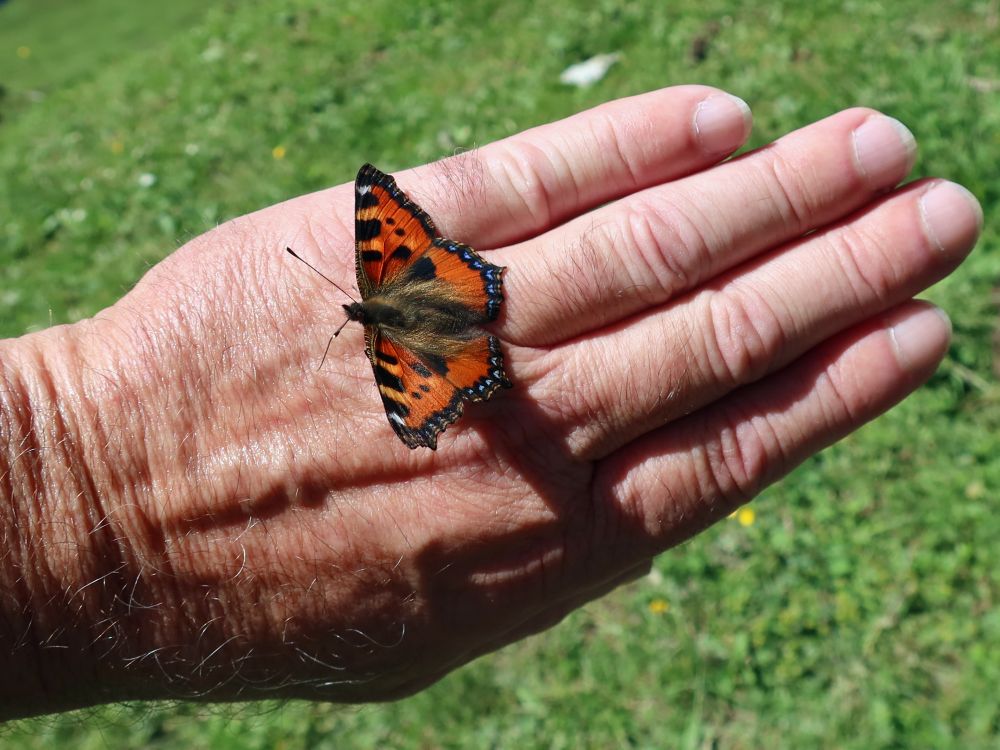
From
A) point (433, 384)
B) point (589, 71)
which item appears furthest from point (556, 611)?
point (589, 71)

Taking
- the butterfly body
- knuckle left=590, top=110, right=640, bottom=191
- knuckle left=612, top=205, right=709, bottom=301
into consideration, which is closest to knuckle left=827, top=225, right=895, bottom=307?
knuckle left=612, top=205, right=709, bottom=301

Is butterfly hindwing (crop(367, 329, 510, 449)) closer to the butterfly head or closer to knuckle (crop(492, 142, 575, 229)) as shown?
the butterfly head

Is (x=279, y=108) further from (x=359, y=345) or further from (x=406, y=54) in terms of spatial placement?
(x=359, y=345)

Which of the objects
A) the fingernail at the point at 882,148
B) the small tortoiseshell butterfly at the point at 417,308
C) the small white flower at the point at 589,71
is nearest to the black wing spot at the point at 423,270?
the small tortoiseshell butterfly at the point at 417,308

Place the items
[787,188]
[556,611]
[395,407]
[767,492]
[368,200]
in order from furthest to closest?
[767,492] → [556,611] → [787,188] → [368,200] → [395,407]

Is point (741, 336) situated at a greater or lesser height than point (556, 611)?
greater

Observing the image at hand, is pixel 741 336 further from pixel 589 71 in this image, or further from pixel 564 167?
pixel 589 71

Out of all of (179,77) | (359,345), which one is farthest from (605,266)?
(179,77)
